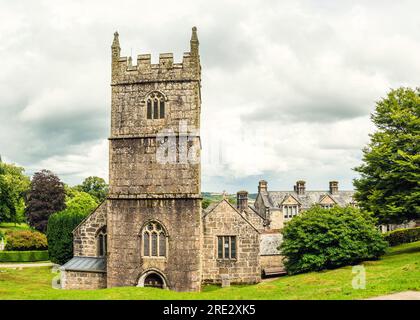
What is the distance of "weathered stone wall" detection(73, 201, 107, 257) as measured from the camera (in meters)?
25.4

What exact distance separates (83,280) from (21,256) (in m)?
26.7

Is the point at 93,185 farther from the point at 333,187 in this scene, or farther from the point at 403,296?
the point at 403,296

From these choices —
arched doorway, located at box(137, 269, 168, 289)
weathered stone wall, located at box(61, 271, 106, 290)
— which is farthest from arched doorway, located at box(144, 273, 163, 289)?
weathered stone wall, located at box(61, 271, 106, 290)

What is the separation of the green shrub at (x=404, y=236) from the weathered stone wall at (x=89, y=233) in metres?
28.2

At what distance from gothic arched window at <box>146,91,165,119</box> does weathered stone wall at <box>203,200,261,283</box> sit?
7642mm

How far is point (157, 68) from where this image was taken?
75.9 feet

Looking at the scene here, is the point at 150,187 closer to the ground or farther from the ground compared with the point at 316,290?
farther from the ground

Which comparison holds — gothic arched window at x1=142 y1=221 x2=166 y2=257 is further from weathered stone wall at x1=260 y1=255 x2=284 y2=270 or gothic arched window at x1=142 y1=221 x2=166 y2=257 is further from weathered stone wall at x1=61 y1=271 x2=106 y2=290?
weathered stone wall at x1=260 y1=255 x2=284 y2=270

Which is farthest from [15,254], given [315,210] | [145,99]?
[315,210]

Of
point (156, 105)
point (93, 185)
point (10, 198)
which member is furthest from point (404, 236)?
point (93, 185)

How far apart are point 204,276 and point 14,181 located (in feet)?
197

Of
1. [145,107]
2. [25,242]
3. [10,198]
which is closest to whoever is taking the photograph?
[145,107]

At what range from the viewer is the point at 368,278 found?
18.1 meters
